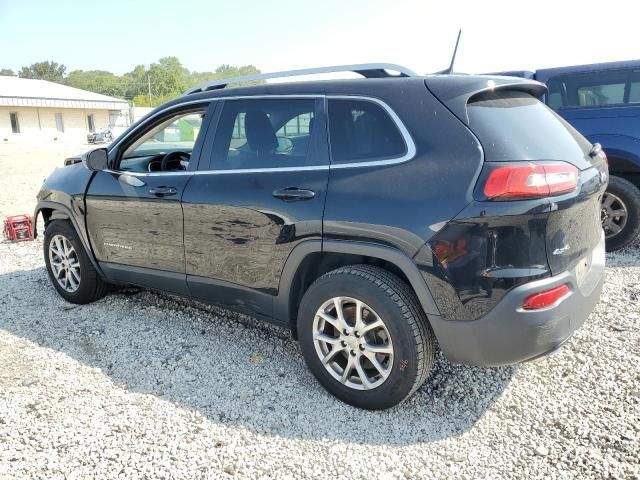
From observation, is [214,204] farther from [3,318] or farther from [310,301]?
[3,318]

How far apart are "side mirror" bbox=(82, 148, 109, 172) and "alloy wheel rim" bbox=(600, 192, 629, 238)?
5.01m

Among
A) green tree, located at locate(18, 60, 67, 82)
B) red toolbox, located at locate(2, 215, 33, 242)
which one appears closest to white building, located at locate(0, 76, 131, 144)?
red toolbox, located at locate(2, 215, 33, 242)

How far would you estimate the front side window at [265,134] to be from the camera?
3109 mm

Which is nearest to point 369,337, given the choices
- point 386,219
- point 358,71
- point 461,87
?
point 386,219

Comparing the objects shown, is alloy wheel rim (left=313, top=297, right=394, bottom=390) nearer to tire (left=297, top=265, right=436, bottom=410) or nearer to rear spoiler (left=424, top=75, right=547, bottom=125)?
tire (left=297, top=265, right=436, bottom=410)

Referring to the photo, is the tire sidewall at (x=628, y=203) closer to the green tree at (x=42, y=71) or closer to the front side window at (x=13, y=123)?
the front side window at (x=13, y=123)

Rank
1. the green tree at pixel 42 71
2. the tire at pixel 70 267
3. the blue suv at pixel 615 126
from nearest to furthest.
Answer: the tire at pixel 70 267, the blue suv at pixel 615 126, the green tree at pixel 42 71

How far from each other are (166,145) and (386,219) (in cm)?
296

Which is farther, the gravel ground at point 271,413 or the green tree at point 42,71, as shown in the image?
the green tree at point 42,71

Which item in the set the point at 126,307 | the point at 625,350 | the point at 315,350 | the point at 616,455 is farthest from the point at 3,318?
the point at 625,350

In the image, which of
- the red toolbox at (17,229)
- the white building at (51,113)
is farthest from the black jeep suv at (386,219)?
the white building at (51,113)

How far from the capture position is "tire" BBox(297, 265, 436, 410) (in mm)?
2697

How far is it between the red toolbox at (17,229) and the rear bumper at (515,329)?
21.8 ft

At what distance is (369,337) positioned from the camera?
9.46 feet
